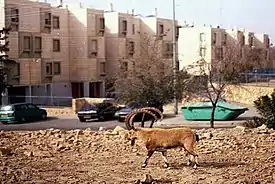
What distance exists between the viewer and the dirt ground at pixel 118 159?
11.3m

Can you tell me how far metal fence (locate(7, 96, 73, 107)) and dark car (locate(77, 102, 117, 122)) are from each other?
11720mm

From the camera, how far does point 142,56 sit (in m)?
51.4

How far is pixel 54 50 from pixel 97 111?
2129 centimetres

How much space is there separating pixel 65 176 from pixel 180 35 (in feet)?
240

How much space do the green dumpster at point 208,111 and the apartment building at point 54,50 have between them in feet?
65.7

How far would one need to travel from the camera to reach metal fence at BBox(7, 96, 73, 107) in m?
55.4

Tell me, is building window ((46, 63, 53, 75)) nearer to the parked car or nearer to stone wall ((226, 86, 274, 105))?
the parked car

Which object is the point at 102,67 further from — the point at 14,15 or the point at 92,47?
the point at 14,15

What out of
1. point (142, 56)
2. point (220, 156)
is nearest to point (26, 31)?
point (142, 56)

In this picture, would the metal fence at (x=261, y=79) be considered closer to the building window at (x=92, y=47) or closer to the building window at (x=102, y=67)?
the building window at (x=102, y=67)

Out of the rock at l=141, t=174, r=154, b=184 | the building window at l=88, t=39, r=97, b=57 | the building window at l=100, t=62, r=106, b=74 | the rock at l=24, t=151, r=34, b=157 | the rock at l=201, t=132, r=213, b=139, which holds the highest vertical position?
the building window at l=88, t=39, r=97, b=57

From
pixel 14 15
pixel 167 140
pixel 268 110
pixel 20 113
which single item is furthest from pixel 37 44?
pixel 167 140

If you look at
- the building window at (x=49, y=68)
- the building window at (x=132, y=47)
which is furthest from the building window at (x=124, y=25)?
the building window at (x=49, y=68)

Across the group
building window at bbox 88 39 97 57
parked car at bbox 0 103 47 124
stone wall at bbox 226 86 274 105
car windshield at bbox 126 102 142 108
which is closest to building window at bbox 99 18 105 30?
building window at bbox 88 39 97 57
